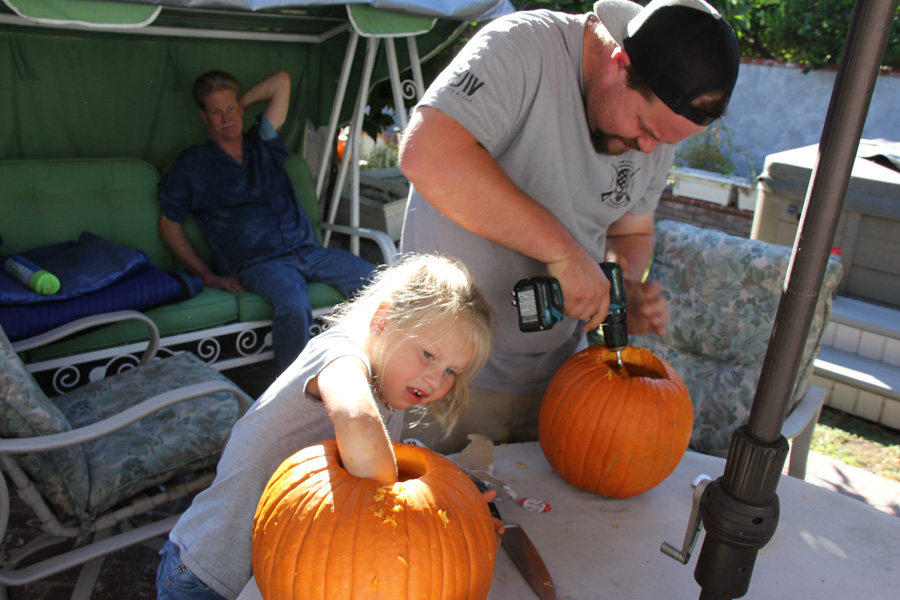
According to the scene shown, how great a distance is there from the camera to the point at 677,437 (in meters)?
1.39

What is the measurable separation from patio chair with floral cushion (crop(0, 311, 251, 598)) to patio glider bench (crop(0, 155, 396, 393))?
611mm

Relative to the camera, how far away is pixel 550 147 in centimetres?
146

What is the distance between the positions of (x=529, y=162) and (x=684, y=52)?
41cm

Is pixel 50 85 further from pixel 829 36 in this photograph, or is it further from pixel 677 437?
pixel 829 36

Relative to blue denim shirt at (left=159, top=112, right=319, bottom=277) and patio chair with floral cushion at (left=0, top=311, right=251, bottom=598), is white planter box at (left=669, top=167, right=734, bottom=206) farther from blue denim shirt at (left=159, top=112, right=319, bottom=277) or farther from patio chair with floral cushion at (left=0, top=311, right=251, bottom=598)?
patio chair with floral cushion at (left=0, top=311, right=251, bottom=598)

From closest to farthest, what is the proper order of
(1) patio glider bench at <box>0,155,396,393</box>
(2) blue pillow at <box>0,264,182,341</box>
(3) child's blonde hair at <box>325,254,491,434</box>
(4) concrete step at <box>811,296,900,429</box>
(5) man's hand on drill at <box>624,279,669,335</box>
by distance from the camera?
1. (3) child's blonde hair at <box>325,254,491,434</box>
2. (5) man's hand on drill at <box>624,279,669,335</box>
3. (2) blue pillow at <box>0,264,182,341</box>
4. (1) patio glider bench at <box>0,155,396,393</box>
5. (4) concrete step at <box>811,296,900,429</box>

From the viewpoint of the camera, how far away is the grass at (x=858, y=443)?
3451mm

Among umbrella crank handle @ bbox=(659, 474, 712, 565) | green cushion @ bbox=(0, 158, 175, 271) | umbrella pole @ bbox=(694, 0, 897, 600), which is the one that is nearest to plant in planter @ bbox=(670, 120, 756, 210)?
green cushion @ bbox=(0, 158, 175, 271)

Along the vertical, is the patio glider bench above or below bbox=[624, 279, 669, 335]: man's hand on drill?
below

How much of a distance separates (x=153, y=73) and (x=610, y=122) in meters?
3.55

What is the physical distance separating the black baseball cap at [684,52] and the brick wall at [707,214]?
5.90 metres

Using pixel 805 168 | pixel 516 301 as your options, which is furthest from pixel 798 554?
pixel 805 168

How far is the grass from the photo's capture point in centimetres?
345

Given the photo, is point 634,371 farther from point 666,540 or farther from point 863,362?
point 863,362
